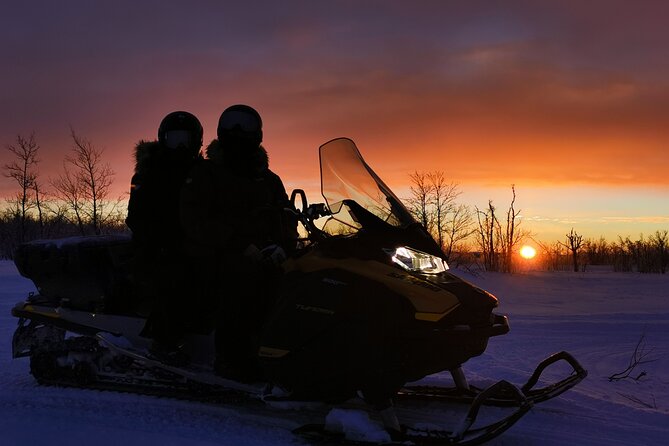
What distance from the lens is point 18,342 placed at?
4.80 metres

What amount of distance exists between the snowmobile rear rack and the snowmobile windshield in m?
1.26

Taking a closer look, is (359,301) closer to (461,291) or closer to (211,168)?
(461,291)

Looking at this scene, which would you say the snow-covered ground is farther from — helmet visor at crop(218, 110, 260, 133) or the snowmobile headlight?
helmet visor at crop(218, 110, 260, 133)

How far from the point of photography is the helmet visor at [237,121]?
160 inches

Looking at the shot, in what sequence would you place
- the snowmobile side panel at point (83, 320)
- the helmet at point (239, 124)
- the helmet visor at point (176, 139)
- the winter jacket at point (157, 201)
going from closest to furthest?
the helmet at point (239, 124), the winter jacket at point (157, 201), the snowmobile side panel at point (83, 320), the helmet visor at point (176, 139)

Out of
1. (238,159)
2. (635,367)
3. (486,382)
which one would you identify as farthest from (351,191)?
(635,367)

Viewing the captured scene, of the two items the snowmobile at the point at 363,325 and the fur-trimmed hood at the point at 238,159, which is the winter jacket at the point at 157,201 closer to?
the fur-trimmed hood at the point at 238,159

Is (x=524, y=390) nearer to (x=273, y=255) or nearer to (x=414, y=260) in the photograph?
(x=414, y=260)

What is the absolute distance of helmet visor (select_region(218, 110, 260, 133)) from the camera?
405cm

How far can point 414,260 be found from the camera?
10.9ft

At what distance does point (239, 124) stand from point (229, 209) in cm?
61

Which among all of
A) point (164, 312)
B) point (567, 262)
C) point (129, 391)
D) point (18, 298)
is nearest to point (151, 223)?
point (164, 312)

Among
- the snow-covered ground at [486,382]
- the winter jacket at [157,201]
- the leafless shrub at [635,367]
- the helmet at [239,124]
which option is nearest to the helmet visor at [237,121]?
the helmet at [239,124]

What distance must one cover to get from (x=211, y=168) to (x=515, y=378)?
3.09 metres
